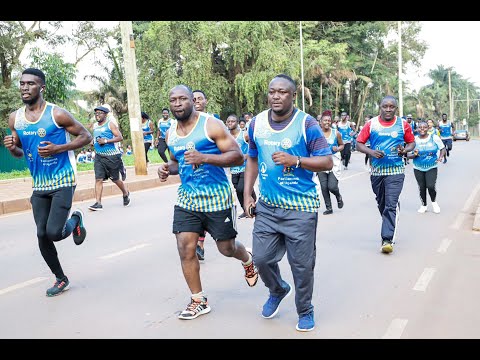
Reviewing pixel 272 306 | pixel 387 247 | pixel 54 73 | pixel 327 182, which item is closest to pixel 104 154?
pixel 327 182

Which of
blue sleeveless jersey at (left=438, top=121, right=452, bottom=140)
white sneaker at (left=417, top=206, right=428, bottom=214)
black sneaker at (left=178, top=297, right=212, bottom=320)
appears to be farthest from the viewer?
blue sleeveless jersey at (left=438, top=121, right=452, bottom=140)

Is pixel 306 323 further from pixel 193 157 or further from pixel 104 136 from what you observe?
pixel 104 136

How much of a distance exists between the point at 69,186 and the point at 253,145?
6.41 ft

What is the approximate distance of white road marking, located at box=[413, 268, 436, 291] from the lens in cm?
563

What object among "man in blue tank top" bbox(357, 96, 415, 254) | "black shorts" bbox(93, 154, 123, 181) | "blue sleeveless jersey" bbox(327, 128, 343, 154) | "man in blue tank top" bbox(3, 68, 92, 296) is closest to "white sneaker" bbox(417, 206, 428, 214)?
"blue sleeveless jersey" bbox(327, 128, 343, 154)

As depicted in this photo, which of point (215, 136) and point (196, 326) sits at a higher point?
point (215, 136)

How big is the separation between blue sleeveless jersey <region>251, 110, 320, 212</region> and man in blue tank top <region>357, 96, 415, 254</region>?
116 inches

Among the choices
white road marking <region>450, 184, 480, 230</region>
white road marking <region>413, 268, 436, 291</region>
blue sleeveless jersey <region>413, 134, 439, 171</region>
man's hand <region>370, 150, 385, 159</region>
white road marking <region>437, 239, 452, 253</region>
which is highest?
man's hand <region>370, 150, 385, 159</region>

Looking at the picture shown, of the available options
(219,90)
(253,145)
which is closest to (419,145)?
(253,145)

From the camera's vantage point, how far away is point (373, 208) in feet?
35.9

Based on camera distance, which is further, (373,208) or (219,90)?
(219,90)

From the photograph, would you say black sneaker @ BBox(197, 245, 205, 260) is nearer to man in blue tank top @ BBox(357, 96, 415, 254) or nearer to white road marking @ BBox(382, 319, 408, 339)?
man in blue tank top @ BBox(357, 96, 415, 254)
